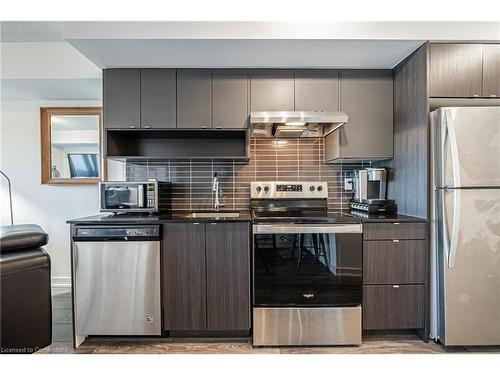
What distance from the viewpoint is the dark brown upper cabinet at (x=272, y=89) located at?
8.22ft

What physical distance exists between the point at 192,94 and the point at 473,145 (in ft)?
7.12

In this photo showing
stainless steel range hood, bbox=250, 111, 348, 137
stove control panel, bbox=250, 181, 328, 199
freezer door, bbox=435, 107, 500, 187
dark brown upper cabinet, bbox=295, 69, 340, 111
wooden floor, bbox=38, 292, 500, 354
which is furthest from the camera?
stove control panel, bbox=250, 181, 328, 199

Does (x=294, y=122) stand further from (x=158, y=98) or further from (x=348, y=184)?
(x=158, y=98)

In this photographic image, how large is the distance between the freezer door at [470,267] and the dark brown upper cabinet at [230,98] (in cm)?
167

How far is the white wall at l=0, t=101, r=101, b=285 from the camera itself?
3248 mm

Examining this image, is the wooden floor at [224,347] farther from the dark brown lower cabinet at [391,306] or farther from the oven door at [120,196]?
the oven door at [120,196]

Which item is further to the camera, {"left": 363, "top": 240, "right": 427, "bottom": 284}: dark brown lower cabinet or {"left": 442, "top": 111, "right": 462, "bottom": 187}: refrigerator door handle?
{"left": 363, "top": 240, "right": 427, "bottom": 284}: dark brown lower cabinet

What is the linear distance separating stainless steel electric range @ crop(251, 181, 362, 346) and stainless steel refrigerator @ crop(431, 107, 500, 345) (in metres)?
0.59

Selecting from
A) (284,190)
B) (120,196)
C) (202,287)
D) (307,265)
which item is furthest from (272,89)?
(202,287)

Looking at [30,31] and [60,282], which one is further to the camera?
[60,282]

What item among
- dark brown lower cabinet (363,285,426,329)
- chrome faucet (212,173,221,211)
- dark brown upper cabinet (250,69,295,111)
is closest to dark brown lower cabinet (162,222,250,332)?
chrome faucet (212,173,221,211)

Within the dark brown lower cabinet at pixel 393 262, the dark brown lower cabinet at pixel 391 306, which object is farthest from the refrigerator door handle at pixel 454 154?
the dark brown lower cabinet at pixel 391 306

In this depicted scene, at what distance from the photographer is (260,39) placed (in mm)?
2031

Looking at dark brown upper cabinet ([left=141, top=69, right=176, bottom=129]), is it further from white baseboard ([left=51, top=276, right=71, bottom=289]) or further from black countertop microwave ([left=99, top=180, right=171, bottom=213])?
white baseboard ([left=51, top=276, right=71, bottom=289])
